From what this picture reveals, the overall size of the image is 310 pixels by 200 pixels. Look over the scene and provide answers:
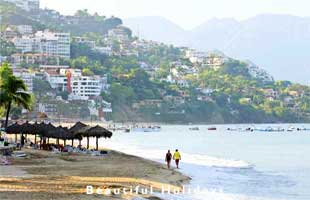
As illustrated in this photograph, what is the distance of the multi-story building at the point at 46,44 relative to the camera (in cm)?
17400

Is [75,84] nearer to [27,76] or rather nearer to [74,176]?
[27,76]

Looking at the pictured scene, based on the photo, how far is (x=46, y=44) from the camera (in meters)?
179

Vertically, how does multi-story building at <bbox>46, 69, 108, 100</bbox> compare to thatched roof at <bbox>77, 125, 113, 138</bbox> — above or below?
above

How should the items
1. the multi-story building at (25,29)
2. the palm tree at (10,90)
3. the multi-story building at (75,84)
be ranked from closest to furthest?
the palm tree at (10,90), the multi-story building at (75,84), the multi-story building at (25,29)

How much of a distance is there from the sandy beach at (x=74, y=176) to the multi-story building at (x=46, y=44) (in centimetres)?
14170

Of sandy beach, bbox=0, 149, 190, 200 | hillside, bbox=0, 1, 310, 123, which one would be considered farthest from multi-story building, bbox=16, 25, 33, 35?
sandy beach, bbox=0, 149, 190, 200

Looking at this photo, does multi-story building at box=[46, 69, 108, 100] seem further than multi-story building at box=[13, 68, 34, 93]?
Yes

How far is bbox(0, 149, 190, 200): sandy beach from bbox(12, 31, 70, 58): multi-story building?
142 meters

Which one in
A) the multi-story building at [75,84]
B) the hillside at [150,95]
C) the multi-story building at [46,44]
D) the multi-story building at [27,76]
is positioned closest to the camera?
Result: the multi-story building at [27,76]

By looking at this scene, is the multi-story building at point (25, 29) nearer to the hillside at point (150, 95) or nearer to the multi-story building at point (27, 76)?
the hillside at point (150, 95)

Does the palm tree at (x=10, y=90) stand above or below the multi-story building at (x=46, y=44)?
below

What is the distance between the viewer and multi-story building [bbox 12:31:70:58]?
174000 mm

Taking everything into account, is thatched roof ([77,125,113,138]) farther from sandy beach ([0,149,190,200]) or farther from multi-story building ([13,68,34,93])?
multi-story building ([13,68,34,93])

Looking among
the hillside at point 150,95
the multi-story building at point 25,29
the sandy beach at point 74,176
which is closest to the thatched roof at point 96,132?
the sandy beach at point 74,176
